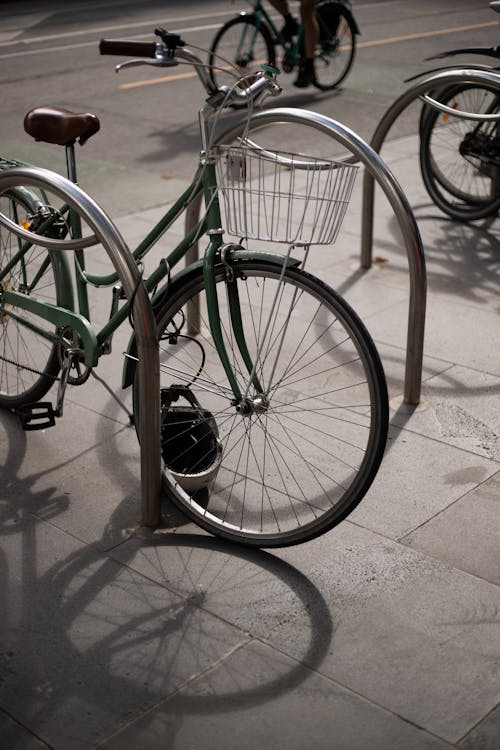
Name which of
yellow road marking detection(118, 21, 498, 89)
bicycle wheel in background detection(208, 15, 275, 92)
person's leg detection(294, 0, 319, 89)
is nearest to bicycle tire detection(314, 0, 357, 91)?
person's leg detection(294, 0, 319, 89)

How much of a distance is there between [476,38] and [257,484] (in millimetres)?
11913

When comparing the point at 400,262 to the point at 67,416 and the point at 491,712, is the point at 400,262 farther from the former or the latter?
Result: the point at 491,712

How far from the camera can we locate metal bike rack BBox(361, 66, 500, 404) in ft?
14.1

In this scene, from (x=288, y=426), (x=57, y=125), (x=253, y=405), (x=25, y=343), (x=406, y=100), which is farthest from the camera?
(x=406, y=100)

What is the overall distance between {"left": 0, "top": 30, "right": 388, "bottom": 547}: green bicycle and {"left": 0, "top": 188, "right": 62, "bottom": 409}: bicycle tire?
0.01 m

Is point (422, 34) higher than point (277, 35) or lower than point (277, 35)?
lower

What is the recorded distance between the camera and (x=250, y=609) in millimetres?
3162

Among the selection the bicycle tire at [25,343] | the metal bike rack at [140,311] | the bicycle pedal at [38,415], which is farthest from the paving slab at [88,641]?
the bicycle tire at [25,343]

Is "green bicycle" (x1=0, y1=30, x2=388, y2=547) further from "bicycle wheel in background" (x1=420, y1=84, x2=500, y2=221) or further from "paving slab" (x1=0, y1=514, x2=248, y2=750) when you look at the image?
"bicycle wheel in background" (x1=420, y1=84, x2=500, y2=221)

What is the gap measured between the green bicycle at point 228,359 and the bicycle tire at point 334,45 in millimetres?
7145

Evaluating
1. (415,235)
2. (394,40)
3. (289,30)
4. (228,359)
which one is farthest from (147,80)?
(228,359)

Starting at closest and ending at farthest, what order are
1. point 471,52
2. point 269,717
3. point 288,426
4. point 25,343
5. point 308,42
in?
point 269,717, point 288,426, point 25,343, point 471,52, point 308,42

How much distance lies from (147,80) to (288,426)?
804 cm

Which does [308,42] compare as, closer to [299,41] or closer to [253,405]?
[299,41]
